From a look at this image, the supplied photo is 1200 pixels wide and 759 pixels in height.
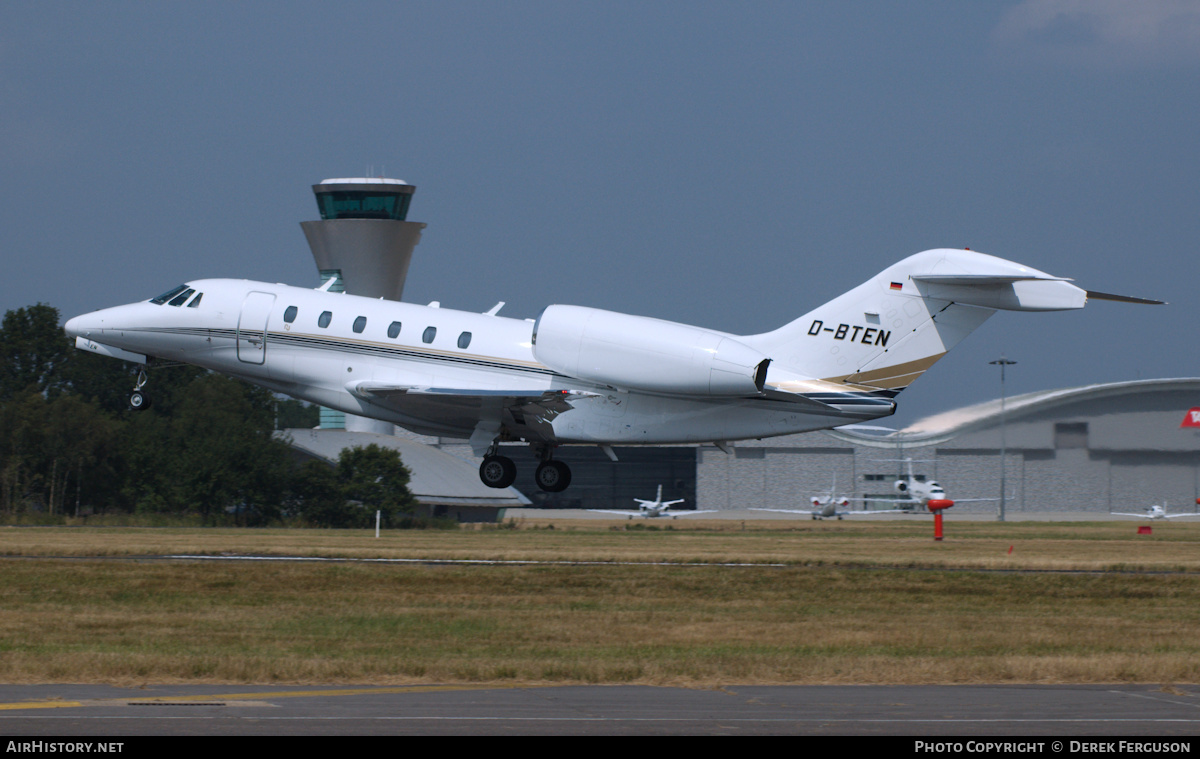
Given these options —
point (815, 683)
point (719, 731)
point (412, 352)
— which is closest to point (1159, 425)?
point (412, 352)

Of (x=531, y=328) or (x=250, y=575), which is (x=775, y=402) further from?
(x=250, y=575)

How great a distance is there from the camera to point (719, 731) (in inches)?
444

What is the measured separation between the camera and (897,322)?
85.3 feet

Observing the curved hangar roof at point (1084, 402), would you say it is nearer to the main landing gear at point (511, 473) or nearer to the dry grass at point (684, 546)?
the dry grass at point (684, 546)

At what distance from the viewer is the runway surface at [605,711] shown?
11164mm

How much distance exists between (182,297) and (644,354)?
1039 centimetres

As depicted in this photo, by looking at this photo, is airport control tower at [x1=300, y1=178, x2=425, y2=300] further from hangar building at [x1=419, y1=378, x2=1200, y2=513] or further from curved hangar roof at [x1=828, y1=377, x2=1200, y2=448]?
curved hangar roof at [x1=828, y1=377, x2=1200, y2=448]

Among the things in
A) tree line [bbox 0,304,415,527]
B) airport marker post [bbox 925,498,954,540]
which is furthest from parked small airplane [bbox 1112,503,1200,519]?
tree line [bbox 0,304,415,527]

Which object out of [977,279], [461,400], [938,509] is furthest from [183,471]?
[977,279]
